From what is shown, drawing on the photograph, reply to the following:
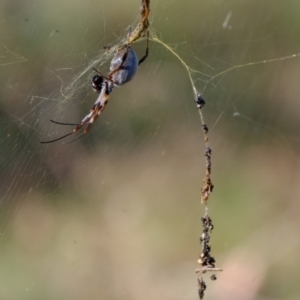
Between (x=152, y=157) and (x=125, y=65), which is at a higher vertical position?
(x=152, y=157)

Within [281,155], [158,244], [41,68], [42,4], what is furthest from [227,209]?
[42,4]

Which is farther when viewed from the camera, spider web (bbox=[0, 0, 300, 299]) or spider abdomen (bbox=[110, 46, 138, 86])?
spider web (bbox=[0, 0, 300, 299])

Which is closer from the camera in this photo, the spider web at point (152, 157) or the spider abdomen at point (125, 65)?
the spider abdomen at point (125, 65)

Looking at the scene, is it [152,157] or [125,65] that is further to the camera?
[152,157]

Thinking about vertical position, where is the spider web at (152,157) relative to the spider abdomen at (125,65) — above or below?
above

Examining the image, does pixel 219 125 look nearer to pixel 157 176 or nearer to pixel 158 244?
pixel 157 176

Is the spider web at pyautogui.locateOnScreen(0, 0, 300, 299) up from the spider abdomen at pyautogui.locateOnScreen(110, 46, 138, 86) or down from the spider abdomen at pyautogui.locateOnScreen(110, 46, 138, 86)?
up
